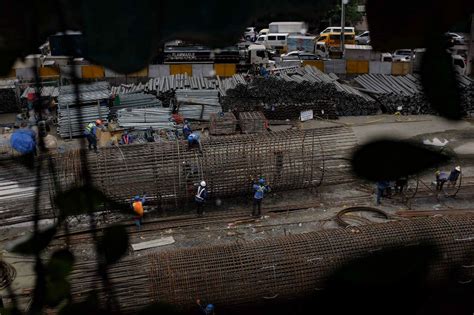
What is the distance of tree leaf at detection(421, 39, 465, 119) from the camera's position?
484 millimetres

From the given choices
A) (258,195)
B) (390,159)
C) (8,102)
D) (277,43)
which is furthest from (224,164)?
(277,43)

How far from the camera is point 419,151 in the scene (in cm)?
53

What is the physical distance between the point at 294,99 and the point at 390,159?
1359 centimetres

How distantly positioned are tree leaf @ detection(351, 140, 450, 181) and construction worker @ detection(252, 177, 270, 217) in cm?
765

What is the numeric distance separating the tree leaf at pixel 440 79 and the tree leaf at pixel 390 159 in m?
0.06

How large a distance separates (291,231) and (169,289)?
3496 mm

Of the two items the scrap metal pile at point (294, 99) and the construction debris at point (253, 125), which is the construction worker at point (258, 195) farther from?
the scrap metal pile at point (294, 99)

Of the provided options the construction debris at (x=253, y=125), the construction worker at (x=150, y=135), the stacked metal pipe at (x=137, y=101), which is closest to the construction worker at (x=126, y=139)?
the construction worker at (x=150, y=135)

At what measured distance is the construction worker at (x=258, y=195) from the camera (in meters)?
8.20

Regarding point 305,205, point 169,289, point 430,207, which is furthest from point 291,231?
point 169,289

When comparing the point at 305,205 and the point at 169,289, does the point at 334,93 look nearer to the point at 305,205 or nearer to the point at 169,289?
the point at 305,205

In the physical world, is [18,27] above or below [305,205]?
above

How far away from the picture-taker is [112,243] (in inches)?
25.8

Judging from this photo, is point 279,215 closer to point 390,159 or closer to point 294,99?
point 294,99
